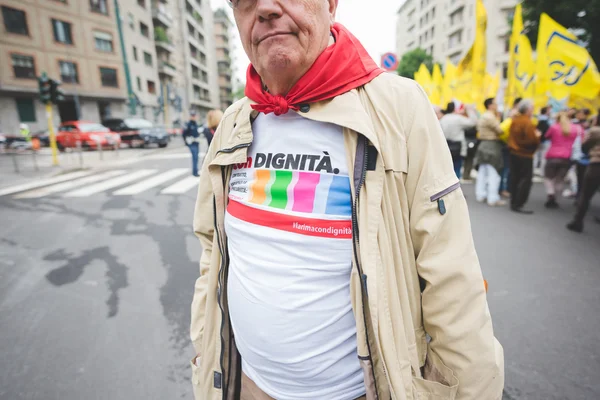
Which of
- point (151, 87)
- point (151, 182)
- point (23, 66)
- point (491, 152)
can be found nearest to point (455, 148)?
point (491, 152)

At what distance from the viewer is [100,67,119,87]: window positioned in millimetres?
31016

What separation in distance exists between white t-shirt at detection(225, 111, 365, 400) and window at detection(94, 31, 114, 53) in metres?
37.6

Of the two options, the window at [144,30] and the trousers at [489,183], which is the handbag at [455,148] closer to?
the trousers at [489,183]

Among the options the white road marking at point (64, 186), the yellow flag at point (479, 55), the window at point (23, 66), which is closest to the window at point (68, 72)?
the window at point (23, 66)

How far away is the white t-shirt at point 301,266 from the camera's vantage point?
3.32 ft

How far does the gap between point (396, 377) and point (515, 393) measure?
171 centimetres

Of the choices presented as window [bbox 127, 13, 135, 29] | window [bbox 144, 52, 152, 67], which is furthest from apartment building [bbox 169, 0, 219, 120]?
window [bbox 127, 13, 135, 29]

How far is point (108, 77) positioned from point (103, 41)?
3.25 m

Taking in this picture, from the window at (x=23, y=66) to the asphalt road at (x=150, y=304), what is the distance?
28.4 meters

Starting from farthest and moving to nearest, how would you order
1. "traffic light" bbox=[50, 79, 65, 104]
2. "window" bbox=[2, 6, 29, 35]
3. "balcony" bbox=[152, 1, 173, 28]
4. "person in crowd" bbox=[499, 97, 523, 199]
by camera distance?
"balcony" bbox=[152, 1, 173, 28] → "window" bbox=[2, 6, 29, 35] → "traffic light" bbox=[50, 79, 65, 104] → "person in crowd" bbox=[499, 97, 523, 199]

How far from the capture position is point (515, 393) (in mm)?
2092

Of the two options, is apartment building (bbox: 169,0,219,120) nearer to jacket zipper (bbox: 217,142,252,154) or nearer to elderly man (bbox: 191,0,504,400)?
jacket zipper (bbox: 217,142,252,154)

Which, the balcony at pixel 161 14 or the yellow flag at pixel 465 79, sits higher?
the balcony at pixel 161 14

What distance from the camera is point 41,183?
32.1 ft
